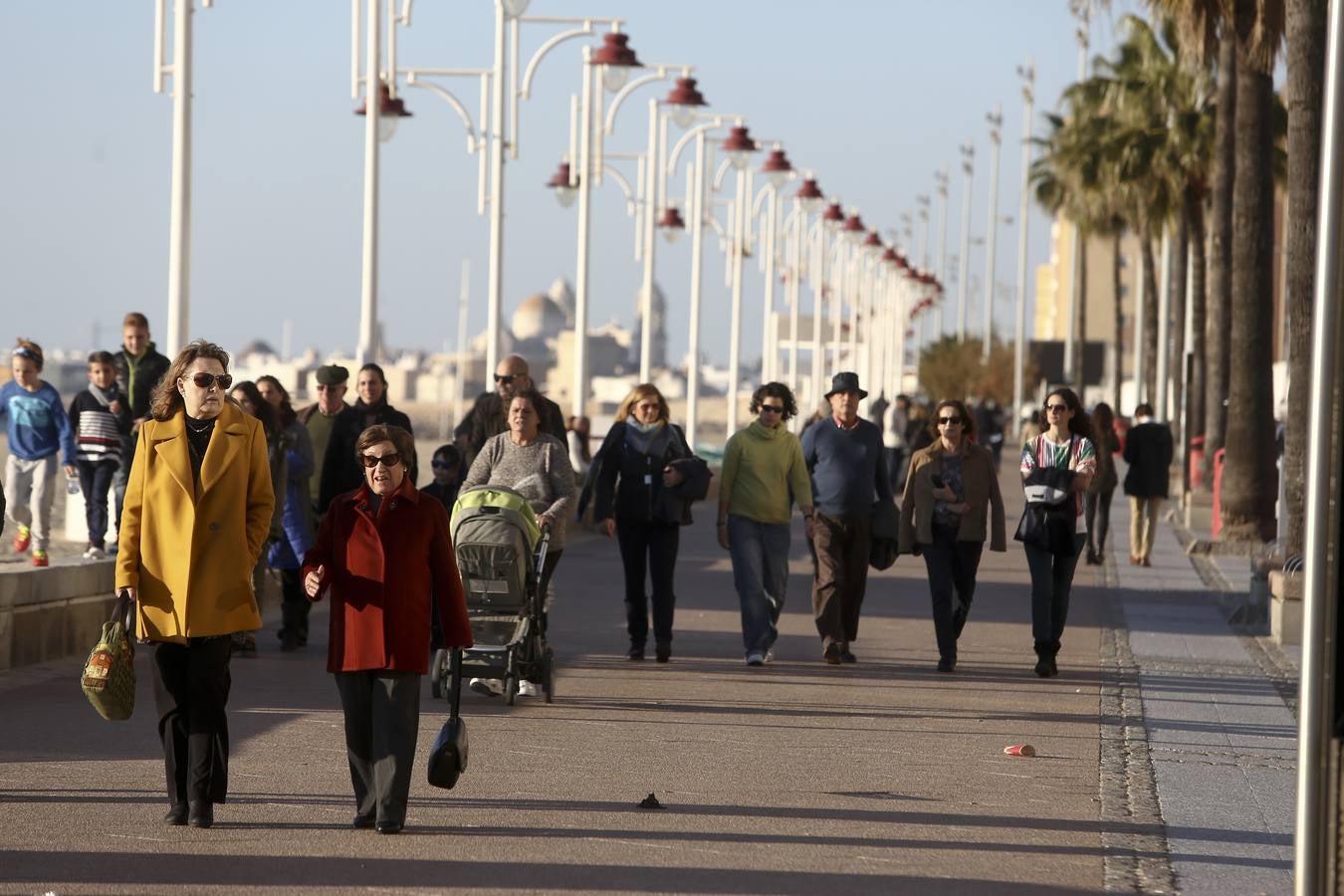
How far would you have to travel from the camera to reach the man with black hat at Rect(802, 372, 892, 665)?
14023mm

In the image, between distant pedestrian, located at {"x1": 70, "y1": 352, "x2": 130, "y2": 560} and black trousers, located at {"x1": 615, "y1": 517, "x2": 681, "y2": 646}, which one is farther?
distant pedestrian, located at {"x1": 70, "y1": 352, "x2": 130, "y2": 560}

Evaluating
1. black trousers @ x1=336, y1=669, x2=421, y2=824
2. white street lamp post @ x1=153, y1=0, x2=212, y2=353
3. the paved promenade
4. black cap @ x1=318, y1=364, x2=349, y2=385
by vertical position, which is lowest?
the paved promenade

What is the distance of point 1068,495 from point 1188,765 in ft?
12.4

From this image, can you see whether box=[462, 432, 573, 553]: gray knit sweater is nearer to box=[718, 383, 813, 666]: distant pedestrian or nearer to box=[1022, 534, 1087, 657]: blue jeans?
box=[718, 383, 813, 666]: distant pedestrian

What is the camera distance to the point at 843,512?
14.1m

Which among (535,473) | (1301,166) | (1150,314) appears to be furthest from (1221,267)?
(1150,314)

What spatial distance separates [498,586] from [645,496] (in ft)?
7.84

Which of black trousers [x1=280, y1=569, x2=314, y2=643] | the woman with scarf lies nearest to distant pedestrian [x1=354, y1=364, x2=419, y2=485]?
black trousers [x1=280, y1=569, x2=314, y2=643]

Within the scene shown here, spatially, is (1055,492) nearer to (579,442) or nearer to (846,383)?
(846,383)

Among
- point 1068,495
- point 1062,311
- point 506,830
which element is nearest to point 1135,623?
point 1068,495

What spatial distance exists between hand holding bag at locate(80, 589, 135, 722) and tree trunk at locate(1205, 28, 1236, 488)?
81.8 feet

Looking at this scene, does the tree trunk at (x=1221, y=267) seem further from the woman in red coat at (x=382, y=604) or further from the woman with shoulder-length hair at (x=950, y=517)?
the woman in red coat at (x=382, y=604)

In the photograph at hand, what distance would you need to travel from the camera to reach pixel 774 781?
9242 millimetres

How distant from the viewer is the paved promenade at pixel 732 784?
7332mm
